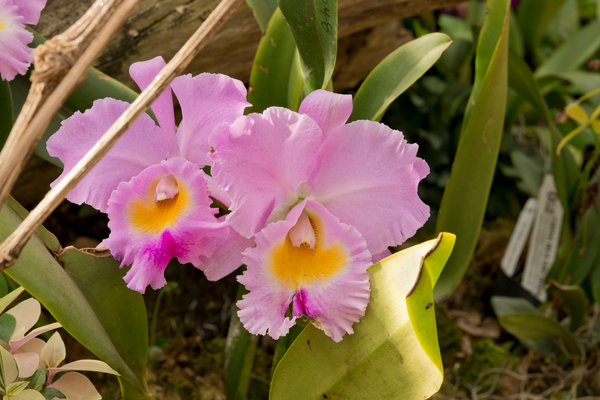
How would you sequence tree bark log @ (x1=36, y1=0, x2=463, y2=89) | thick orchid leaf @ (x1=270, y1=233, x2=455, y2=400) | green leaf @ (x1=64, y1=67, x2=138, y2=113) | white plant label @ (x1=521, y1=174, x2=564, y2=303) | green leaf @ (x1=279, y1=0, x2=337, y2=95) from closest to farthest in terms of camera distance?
thick orchid leaf @ (x1=270, y1=233, x2=455, y2=400)
green leaf @ (x1=279, y1=0, x2=337, y2=95)
green leaf @ (x1=64, y1=67, x2=138, y2=113)
tree bark log @ (x1=36, y1=0, x2=463, y2=89)
white plant label @ (x1=521, y1=174, x2=564, y2=303)

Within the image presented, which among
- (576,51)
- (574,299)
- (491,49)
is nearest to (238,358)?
(491,49)

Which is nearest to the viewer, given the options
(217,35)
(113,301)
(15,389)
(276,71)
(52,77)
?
(52,77)

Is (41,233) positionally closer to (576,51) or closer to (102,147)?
(102,147)

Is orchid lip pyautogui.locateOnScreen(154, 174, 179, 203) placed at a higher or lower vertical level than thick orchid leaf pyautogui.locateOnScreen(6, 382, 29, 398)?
higher

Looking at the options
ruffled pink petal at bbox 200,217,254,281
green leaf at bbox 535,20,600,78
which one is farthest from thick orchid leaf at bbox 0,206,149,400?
green leaf at bbox 535,20,600,78

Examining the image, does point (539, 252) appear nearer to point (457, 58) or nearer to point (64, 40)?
point (457, 58)

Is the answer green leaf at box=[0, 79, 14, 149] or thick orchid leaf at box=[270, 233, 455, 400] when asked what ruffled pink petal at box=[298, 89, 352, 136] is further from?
green leaf at box=[0, 79, 14, 149]
